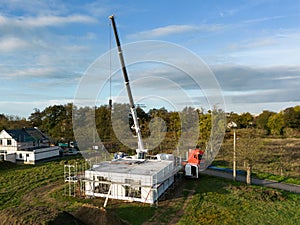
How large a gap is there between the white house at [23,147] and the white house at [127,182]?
45.0 feet

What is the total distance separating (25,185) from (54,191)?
2793 mm

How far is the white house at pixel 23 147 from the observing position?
85.4ft

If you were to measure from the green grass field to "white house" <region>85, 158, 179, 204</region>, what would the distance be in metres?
0.50

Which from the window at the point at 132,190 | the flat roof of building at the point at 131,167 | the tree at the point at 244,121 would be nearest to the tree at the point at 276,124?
the tree at the point at 244,121

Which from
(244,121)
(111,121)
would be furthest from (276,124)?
(111,121)

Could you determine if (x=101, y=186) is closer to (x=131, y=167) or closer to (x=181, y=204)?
(x=131, y=167)

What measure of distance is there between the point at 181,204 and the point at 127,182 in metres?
2.99

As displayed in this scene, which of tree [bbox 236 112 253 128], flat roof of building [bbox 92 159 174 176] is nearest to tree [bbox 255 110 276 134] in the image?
tree [bbox 236 112 253 128]

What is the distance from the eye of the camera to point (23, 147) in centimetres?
2831

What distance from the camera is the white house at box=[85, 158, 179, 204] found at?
13.3 m

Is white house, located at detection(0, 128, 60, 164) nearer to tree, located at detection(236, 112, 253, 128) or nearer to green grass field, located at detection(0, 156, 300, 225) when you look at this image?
green grass field, located at detection(0, 156, 300, 225)

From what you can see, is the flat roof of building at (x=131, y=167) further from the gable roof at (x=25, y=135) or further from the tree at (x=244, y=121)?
the tree at (x=244, y=121)

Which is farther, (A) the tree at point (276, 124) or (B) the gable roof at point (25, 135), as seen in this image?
(A) the tree at point (276, 124)

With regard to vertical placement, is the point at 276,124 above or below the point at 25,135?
above
